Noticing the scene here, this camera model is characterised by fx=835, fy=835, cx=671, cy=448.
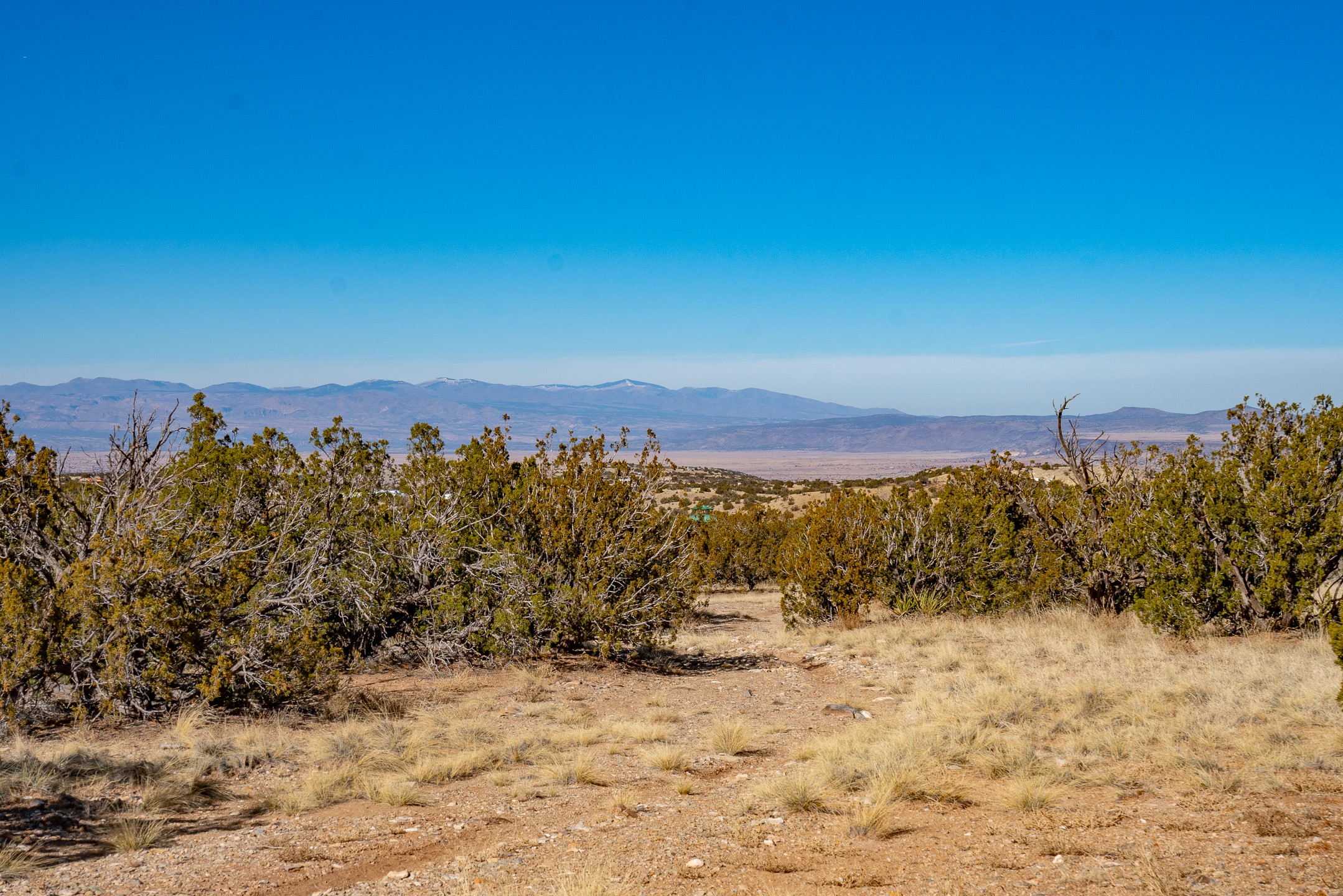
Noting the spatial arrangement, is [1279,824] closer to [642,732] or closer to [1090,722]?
[1090,722]

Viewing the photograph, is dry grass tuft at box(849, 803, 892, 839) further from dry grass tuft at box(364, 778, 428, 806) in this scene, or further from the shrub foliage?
the shrub foliage

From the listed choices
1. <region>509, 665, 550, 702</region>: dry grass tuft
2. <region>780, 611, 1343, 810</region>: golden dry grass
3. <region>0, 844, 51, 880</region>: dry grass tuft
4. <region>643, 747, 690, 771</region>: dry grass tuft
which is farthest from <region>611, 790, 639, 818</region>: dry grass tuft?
<region>509, 665, 550, 702</region>: dry grass tuft

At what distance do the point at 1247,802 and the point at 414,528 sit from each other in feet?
31.5

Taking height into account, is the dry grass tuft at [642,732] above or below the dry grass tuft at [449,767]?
below

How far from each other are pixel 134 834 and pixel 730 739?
16.0 ft

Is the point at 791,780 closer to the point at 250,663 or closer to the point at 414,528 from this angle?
the point at 250,663

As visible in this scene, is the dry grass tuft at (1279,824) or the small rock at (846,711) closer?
the dry grass tuft at (1279,824)

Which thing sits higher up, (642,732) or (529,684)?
(642,732)

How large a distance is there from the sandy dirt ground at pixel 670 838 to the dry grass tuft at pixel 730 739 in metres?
0.07

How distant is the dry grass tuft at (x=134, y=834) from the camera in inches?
210

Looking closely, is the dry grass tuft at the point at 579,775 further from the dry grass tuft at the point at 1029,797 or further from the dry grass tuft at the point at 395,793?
the dry grass tuft at the point at 1029,797

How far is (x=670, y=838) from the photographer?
559cm

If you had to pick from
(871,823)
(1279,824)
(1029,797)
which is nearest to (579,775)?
(871,823)

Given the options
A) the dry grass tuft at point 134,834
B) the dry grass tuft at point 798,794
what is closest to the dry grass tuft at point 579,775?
the dry grass tuft at point 798,794
